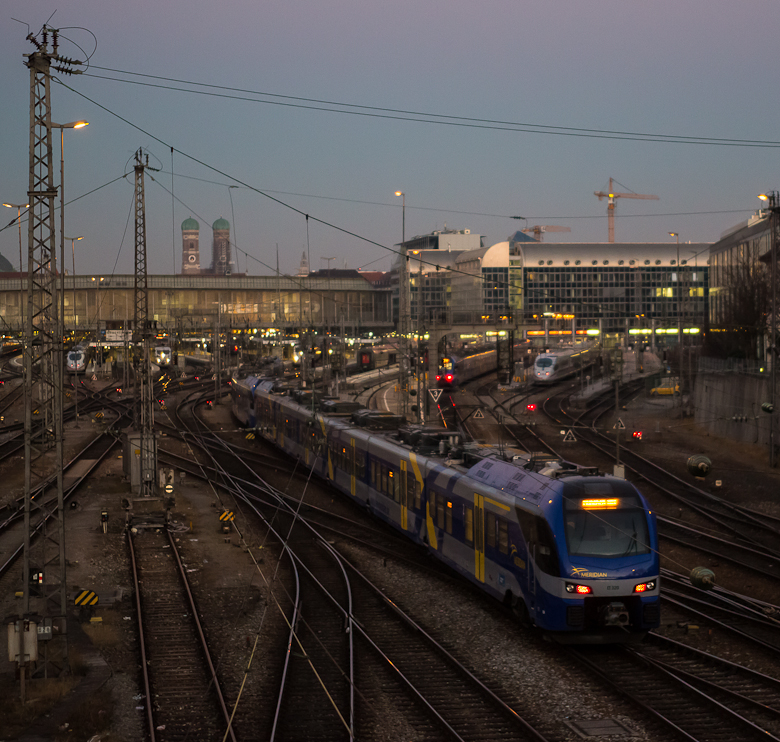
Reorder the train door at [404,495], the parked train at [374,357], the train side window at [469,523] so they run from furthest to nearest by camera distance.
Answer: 1. the parked train at [374,357]
2. the train door at [404,495]
3. the train side window at [469,523]

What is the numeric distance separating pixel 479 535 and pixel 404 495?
15.7 ft

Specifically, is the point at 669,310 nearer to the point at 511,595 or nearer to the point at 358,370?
the point at 358,370

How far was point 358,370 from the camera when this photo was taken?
80062 millimetres

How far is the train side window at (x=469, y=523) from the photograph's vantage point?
16.0 meters

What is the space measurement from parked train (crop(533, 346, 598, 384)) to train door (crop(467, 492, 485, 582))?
49.8 m

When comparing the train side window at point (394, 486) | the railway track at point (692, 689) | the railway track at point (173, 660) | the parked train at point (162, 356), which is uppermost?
the parked train at point (162, 356)

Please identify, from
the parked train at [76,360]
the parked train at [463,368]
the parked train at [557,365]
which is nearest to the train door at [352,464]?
the parked train at [463,368]

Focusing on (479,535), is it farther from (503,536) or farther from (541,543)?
(541,543)

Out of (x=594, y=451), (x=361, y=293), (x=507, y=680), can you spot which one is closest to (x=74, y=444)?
(x=594, y=451)

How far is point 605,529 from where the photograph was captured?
522 inches

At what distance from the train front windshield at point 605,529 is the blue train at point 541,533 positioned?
14mm

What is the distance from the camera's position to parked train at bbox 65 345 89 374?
75.1 m

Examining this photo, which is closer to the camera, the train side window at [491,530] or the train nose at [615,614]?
the train nose at [615,614]

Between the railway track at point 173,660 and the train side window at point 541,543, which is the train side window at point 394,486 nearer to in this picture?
the railway track at point 173,660
